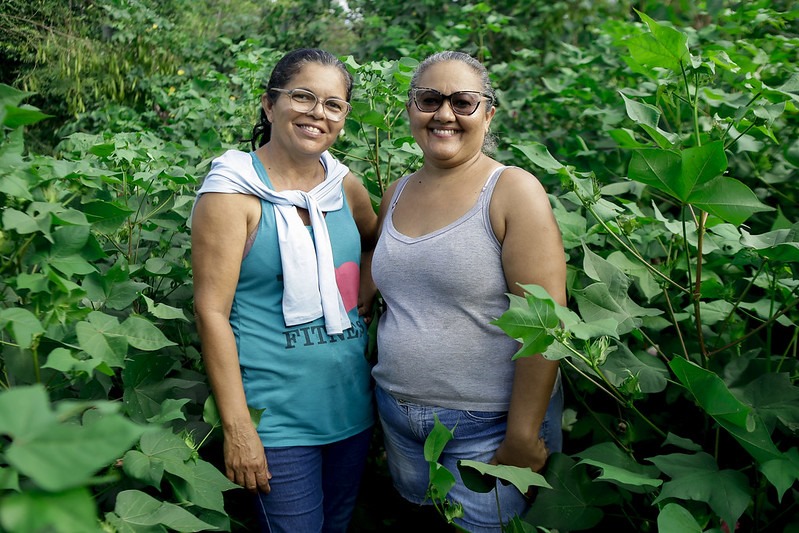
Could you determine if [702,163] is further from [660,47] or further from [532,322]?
[532,322]

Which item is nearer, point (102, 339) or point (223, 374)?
point (102, 339)

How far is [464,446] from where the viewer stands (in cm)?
191

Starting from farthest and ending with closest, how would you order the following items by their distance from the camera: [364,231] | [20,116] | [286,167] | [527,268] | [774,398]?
[364,231]
[286,167]
[527,268]
[774,398]
[20,116]

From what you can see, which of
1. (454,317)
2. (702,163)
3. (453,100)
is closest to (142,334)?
(454,317)

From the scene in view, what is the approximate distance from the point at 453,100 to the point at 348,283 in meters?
0.60

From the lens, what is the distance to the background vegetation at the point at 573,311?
52.6 inches

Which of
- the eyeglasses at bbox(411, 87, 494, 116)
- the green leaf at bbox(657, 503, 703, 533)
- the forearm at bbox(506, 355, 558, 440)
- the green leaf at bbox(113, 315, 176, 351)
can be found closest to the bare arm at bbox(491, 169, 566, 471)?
the forearm at bbox(506, 355, 558, 440)

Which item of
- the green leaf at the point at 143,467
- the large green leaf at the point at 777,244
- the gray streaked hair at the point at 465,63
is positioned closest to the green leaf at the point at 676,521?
the large green leaf at the point at 777,244

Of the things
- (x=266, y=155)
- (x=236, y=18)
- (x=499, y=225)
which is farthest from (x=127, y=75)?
(x=499, y=225)

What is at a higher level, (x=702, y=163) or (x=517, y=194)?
(x=702, y=163)

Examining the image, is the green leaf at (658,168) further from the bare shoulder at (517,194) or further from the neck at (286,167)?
the neck at (286,167)

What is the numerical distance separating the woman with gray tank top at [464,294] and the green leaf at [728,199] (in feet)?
1.16

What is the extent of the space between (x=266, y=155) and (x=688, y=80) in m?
1.15

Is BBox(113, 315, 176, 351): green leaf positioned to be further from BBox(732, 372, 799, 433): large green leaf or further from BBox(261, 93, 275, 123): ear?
BBox(732, 372, 799, 433): large green leaf
